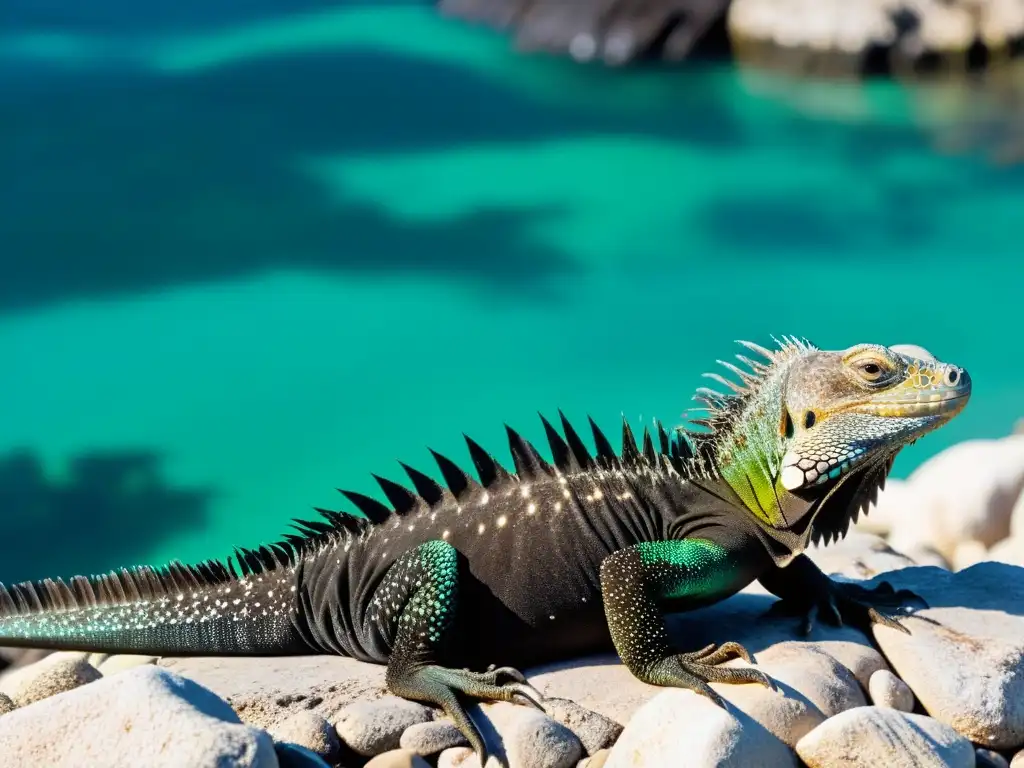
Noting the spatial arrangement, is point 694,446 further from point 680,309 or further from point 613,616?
point 680,309

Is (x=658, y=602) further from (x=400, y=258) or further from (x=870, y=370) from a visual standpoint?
(x=400, y=258)

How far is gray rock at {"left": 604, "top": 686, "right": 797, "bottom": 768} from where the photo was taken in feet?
11.9

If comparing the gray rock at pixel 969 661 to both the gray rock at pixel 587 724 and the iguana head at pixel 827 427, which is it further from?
the gray rock at pixel 587 724

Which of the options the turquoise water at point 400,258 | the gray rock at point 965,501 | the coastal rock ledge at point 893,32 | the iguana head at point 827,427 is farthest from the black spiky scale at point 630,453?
the coastal rock ledge at point 893,32

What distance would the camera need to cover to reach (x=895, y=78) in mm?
16031

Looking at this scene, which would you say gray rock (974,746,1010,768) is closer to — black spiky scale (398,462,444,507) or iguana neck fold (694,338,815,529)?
iguana neck fold (694,338,815,529)

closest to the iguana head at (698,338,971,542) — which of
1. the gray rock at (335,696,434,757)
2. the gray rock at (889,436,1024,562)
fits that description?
the gray rock at (335,696,434,757)

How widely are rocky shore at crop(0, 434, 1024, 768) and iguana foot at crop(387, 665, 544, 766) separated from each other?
0.14 ft

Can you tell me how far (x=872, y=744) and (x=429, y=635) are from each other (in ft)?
4.61

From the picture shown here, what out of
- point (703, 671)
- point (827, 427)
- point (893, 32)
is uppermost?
point (893, 32)

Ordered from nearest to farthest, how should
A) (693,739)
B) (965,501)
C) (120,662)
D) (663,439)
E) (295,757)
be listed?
(693,739)
(295,757)
(663,439)
(120,662)
(965,501)

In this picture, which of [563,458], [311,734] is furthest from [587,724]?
[563,458]

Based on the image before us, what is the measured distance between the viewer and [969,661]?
430 centimetres

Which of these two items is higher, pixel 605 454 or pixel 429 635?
pixel 605 454
